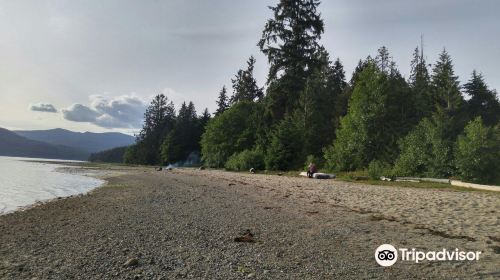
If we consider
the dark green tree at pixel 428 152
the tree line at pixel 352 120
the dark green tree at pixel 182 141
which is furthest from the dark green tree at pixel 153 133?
the dark green tree at pixel 428 152

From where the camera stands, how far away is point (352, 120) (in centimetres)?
4059

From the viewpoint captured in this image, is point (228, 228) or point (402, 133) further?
point (402, 133)

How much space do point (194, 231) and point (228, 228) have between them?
1.03m

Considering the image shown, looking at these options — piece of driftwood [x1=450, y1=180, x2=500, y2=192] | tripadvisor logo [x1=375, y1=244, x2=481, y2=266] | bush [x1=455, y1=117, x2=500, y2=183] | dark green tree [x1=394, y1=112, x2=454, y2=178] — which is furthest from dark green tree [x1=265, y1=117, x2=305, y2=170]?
tripadvisor logo [x1=375, y1=244, x2=481, y2=266]

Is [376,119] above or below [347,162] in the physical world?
above

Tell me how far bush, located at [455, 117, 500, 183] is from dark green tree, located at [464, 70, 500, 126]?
3929 cm

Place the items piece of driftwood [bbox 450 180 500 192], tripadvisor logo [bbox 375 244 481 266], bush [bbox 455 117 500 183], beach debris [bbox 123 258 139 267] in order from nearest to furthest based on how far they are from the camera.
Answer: beach debris [bbox 123 258 139 267] → tripadvisor logo [bbox 375 244 481 266] → piece of driftwood [bbox 450 180 500 192] → bush [bbox 455 117 500 183]

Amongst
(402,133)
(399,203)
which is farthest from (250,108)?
(399,203)

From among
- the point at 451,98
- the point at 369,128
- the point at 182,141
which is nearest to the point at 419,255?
the point at 369,128

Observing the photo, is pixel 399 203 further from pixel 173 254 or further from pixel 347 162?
pixel 347 162

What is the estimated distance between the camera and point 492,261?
290 inches

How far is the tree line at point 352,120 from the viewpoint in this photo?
31.6 m

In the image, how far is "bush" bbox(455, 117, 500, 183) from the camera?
27.6 m

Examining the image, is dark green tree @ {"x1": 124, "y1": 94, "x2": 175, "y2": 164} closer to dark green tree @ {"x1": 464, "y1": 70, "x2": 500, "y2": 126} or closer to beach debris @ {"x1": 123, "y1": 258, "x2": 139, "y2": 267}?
dark green tree @ {"x1": 464, "y1": 70, "x2": 500, "y2": 126}
